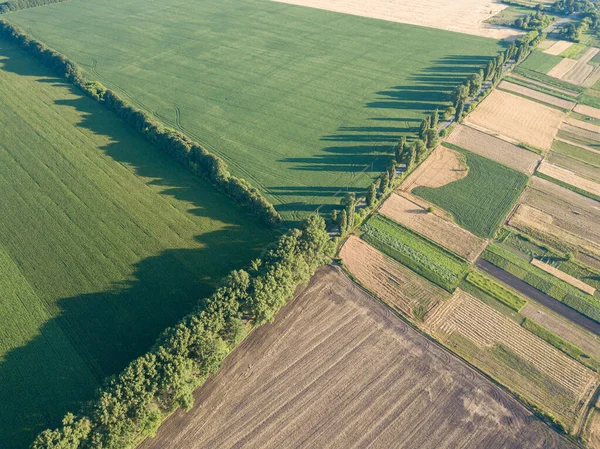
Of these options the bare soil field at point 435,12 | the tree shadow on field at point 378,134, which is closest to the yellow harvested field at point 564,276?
the tree shadow on field at point 378,134

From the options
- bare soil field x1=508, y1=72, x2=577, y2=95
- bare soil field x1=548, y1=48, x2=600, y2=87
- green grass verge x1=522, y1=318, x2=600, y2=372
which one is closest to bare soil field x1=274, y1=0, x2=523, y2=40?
bare soil field x1=548, y1=48, x2=600, y2=87

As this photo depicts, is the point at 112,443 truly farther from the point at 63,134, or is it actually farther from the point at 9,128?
the point at 9,128

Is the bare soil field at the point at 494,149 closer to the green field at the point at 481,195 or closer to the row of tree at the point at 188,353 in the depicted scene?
the green field at the point at 481,195

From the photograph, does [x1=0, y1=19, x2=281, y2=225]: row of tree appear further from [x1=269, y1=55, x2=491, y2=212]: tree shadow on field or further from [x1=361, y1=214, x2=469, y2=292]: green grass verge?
[x1=361, y1=214, x2=469, y2=292]: green grass verge

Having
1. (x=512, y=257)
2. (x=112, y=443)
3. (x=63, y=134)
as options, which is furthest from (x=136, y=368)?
(x=63, y=134)

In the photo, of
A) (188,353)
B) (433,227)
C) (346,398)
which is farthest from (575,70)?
(188,353)

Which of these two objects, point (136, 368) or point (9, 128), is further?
point (9, 128)
